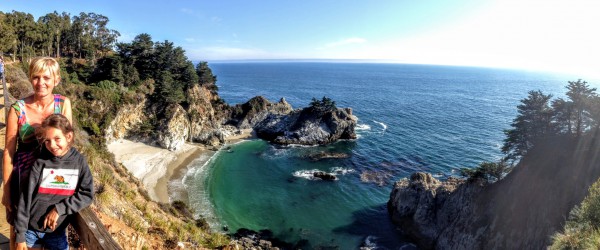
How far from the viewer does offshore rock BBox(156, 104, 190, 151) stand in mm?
47944

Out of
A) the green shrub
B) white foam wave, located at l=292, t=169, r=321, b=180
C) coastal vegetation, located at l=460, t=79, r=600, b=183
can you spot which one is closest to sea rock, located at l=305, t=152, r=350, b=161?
white foam wave, located at l=292, t=169, r=321, b=180

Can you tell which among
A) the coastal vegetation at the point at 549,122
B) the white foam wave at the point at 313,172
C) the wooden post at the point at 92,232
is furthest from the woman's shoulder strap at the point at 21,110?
the white foam wave at the point at 313,172

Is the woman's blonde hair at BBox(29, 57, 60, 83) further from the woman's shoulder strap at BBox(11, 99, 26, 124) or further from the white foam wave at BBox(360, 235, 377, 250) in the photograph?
the white foam wave at BBox(360, 235, 377, 250)

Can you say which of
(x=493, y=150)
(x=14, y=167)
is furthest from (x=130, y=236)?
(x=493, y=150)

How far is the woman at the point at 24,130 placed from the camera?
3.80m

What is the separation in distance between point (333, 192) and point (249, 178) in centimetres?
1178

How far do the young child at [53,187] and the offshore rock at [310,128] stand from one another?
5279 centimetres

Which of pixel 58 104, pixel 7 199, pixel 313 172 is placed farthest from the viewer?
pixel 313 172

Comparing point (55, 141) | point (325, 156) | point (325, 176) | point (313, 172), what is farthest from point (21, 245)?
point (325, 156)

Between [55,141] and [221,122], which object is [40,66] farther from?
[221,122]

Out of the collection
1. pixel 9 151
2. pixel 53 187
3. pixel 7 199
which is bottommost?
pixel 7 199

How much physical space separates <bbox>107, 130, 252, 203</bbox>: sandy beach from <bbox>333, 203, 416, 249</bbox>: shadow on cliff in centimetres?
2061

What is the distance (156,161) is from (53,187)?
142ft

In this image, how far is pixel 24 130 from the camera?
3941 mm
